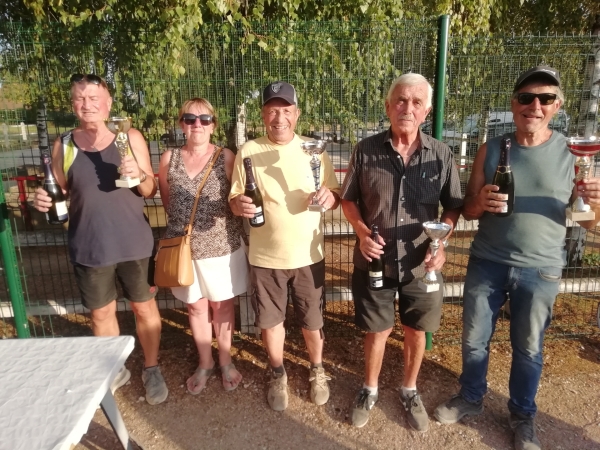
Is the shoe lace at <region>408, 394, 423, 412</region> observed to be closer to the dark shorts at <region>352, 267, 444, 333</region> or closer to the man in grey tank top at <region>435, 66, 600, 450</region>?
the man in grey tank top at <region>435, 66, 600, 450</region>

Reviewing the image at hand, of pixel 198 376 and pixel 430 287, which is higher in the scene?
pixel 430 287

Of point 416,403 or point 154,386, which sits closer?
point 416,403

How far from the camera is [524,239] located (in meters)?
2.72

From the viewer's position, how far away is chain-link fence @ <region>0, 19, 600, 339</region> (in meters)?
3.61

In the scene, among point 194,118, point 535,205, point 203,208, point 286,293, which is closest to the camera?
point 535,205

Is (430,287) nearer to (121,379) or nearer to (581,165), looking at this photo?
(581,165)

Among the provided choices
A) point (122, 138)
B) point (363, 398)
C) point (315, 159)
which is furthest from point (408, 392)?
point (122, 138)

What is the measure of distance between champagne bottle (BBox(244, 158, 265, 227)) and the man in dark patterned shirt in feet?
Result: 1.90

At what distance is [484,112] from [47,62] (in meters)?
3.87

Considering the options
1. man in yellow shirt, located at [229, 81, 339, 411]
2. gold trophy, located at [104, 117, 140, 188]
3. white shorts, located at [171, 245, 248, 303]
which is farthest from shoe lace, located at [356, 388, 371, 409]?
gold trophy, located at [104, 117, 140, 188]

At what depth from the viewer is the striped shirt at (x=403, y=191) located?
2777 mm

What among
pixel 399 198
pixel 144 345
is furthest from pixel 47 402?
pixel 399 198

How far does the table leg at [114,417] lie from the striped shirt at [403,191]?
1853mm

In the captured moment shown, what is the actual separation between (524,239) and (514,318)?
57 cm
